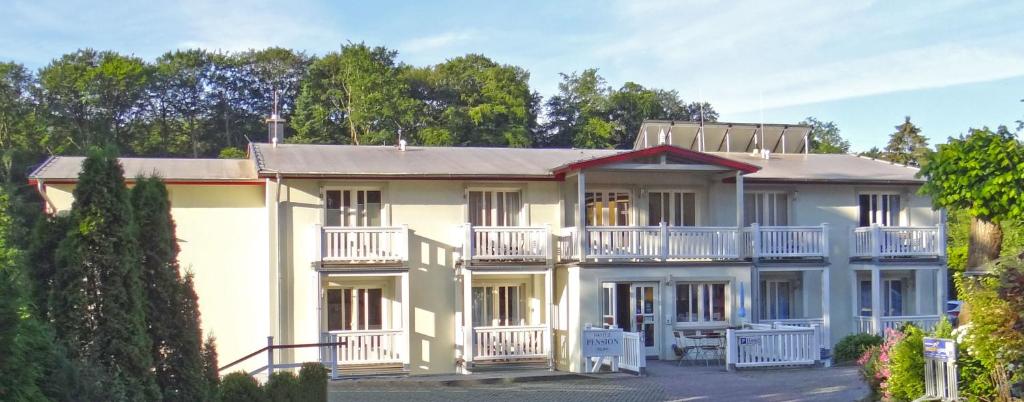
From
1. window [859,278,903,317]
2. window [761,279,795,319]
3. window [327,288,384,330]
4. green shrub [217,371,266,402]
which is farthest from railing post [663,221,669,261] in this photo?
green shrub [217,371,266,402]

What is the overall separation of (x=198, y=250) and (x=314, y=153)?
418 cm

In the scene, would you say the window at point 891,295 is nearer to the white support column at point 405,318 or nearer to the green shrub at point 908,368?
the white support column at point 405,318

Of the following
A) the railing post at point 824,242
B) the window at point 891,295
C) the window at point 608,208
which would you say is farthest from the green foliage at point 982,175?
the window at point 891,295

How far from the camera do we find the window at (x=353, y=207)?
27.2m

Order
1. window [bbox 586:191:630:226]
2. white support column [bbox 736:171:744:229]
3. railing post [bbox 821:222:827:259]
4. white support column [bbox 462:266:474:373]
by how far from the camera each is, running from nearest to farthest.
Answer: white support column [bbox 462:266:474:373] < white support column [bbox 736:171:744:229] < railing post [bbox 821:222:827:259] < window [bbox 586:191:630:226]

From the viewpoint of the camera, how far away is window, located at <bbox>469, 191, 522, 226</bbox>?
28.1 metres

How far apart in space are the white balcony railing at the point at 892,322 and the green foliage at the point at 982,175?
37.0 ft

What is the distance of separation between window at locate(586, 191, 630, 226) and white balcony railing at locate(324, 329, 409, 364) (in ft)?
20.8

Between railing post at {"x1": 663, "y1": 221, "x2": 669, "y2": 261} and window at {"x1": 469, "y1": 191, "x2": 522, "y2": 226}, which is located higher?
window at {"x1": 469, "y1": 191, "x2": 522, "y2": 226}

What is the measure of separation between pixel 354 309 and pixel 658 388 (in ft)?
28.0

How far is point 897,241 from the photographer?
30.0m

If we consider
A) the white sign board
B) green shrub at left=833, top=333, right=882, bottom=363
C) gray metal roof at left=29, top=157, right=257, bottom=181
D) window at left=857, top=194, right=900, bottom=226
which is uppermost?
gray metal roof at left=29, top=157, right=257, bottom=181

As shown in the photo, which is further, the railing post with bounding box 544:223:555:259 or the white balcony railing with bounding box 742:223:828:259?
the white balcony railing with bounding box 742:223:828:259

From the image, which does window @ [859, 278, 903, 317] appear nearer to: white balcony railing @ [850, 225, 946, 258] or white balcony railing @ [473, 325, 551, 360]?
white balcony railing @ [850, 225, 946, 258]
